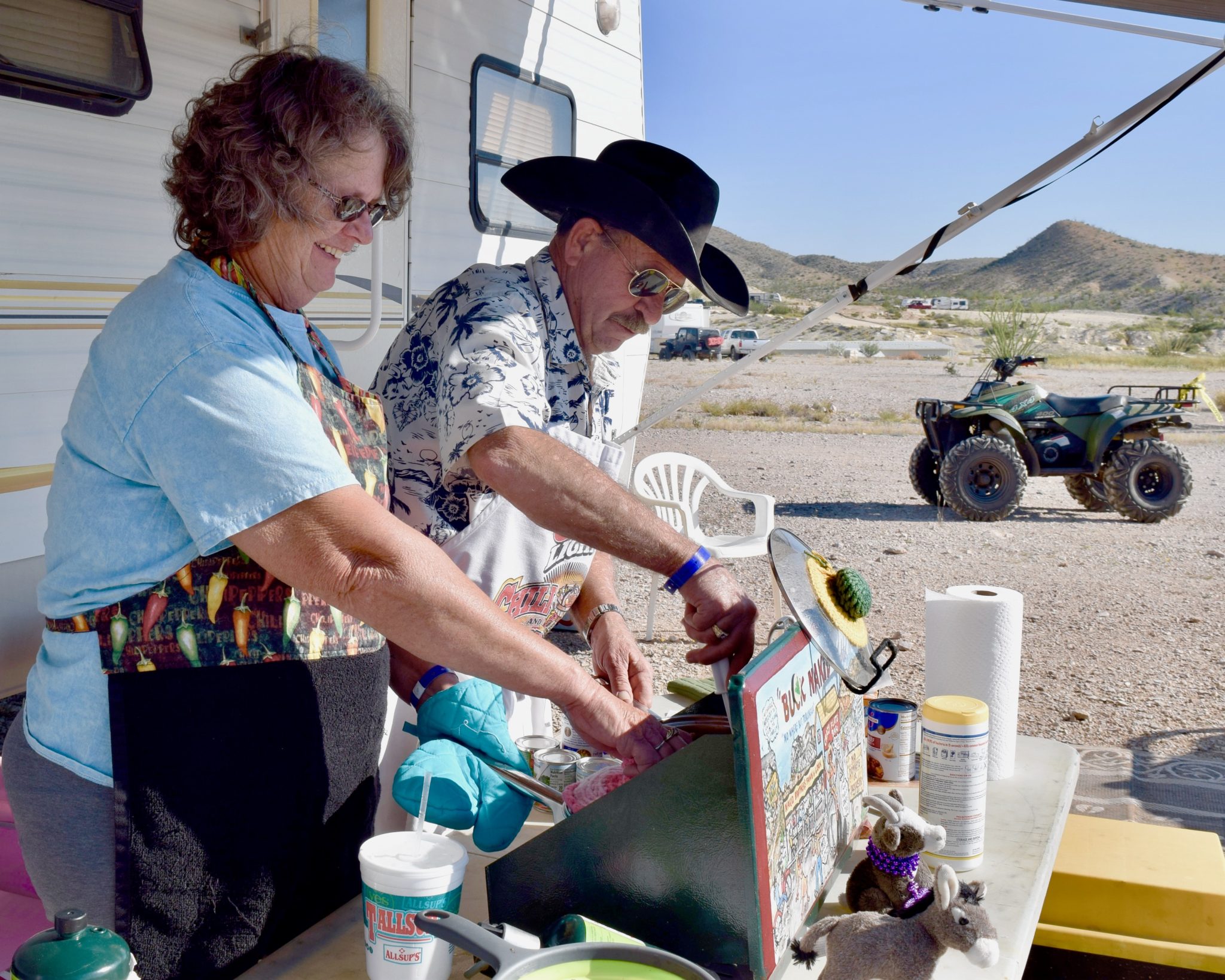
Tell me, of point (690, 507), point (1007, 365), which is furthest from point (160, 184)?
point (1007, 365)

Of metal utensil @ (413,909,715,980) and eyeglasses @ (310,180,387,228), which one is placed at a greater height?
eyeglasses @ (310,180,387,228)

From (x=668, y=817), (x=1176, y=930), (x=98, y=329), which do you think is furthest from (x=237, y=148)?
(x=1176, y=930)

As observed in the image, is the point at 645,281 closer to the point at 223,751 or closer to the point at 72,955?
the point at 223,751

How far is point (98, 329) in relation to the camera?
258cm

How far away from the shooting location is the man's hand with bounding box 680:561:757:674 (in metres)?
1.52

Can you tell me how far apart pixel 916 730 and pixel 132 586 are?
1.36m

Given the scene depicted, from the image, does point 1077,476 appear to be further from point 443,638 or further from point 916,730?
point 443,638

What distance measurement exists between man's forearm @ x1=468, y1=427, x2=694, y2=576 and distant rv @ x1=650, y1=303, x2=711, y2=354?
3711 centimetres

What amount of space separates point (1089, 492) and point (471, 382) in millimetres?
10114

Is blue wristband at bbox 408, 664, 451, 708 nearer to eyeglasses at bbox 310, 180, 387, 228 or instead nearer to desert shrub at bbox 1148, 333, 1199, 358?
eyeglasses at bbox 310, 180, 387, 228

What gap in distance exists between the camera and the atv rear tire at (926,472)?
10.1 meters

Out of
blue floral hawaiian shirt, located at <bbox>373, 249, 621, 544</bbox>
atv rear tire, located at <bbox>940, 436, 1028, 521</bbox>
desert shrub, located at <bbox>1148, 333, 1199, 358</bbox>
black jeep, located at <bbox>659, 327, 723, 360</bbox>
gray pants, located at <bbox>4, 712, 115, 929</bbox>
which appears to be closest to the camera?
gray pants, located at <bbox>4, 712, 115, 929</bbox>

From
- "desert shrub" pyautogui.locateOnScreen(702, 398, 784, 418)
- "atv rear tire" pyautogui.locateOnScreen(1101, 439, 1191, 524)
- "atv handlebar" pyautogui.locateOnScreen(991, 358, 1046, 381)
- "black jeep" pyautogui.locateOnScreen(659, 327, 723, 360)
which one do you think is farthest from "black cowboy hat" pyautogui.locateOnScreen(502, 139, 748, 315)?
"black jeep" pyautogui.locateOnScreen(659, 327, 723, 360)

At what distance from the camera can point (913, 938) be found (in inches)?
43.8
